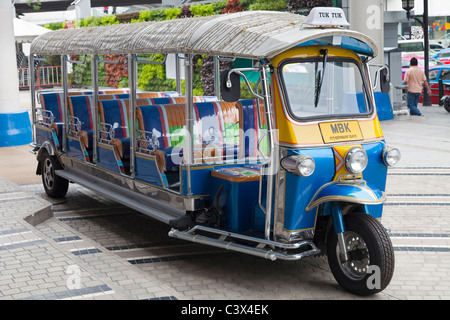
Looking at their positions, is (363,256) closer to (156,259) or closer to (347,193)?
(347,193)

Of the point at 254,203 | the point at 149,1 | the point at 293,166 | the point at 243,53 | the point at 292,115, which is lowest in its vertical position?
the point at 254,203

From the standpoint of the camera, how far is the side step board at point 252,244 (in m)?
5.65

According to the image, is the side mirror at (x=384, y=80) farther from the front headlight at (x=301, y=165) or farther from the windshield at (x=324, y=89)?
the front headlight at (x=301, y=165)

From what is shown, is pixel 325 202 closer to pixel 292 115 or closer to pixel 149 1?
pixel 292 115

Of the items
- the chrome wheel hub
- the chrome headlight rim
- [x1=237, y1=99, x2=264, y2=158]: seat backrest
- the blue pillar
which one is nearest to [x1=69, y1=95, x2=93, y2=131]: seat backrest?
[x1=237, y1=99, x2=264, y2=158]: seat backrest

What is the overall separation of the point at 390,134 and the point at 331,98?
9204 mm

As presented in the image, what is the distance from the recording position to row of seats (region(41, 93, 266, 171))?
723cm

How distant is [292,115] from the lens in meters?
5.87

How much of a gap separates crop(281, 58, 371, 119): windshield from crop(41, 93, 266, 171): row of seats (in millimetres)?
1242

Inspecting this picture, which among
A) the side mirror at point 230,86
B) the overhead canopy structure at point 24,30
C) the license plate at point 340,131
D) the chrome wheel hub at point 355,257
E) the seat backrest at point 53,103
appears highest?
the overhead canopy structure at point 24,30

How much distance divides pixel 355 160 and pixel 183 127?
2.64m

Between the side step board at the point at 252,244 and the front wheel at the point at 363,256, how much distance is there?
217 mm

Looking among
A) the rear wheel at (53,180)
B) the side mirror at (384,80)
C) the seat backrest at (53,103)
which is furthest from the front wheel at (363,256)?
the seat backrest at (53,103)

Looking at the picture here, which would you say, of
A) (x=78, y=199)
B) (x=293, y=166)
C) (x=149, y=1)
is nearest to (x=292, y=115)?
(x=293, y=166)
